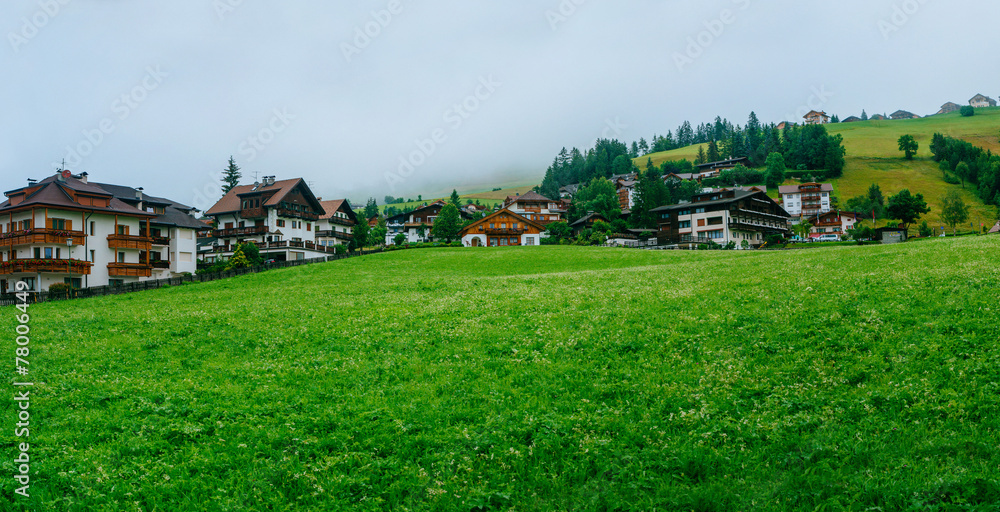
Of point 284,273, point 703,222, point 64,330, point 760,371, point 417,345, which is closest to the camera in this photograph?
point 760,371

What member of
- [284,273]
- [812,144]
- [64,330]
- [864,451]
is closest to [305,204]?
[284,273]

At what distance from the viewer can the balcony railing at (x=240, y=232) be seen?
86.8 metres

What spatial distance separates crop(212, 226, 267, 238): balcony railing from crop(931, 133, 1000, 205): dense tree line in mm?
170861

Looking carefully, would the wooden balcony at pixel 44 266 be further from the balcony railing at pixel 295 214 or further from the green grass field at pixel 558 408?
the green grass field at pixel 558 408

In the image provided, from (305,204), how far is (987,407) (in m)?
92.0

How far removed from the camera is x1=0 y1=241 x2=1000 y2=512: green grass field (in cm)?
915

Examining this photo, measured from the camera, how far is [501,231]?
111 metres

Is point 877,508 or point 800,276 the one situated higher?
point 800,276

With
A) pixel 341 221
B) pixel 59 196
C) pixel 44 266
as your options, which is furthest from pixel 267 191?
pixel 44 266

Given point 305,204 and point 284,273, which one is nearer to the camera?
point 284,273

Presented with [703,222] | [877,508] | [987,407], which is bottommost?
[877,508]

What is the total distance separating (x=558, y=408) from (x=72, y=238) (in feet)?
196

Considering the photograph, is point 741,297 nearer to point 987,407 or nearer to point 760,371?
point 760,371

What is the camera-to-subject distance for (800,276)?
24797mm
